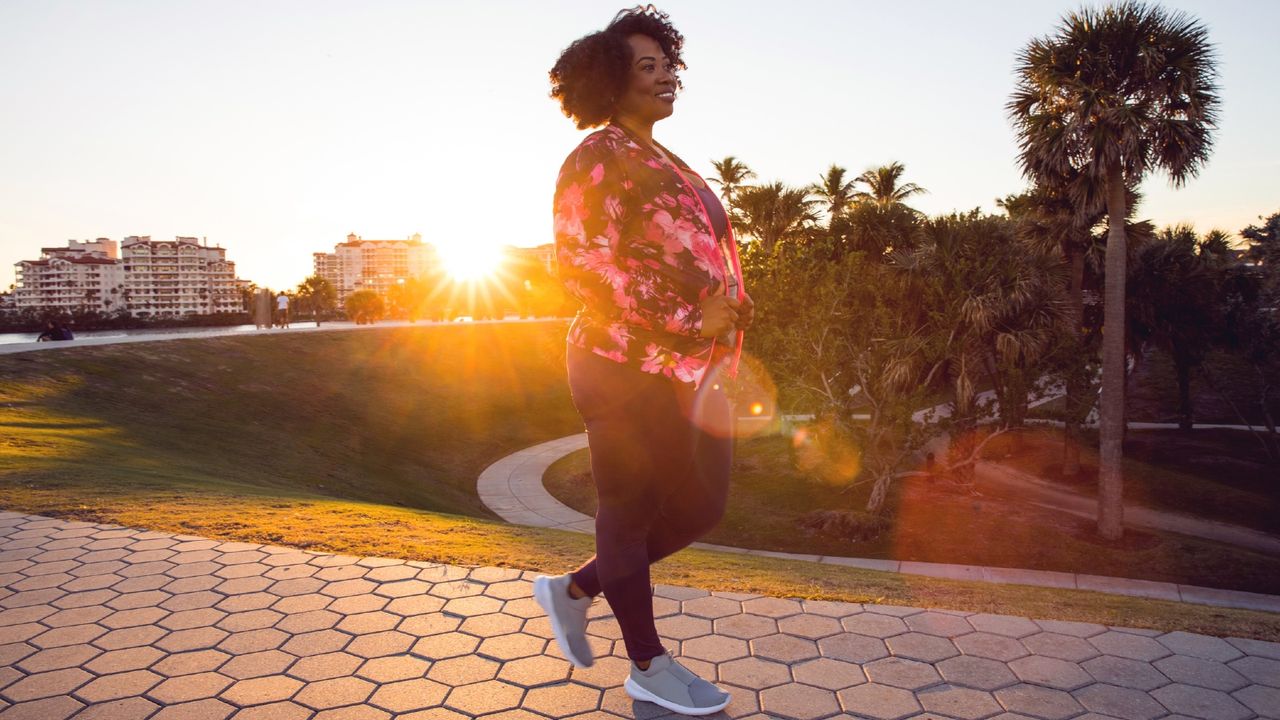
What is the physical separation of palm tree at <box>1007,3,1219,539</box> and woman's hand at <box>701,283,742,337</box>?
52.1 ft

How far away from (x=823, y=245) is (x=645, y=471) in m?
14.7

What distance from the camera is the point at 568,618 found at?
263 cm

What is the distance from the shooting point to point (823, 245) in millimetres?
16047

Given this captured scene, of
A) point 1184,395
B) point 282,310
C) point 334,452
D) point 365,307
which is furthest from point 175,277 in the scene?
point 1184,395

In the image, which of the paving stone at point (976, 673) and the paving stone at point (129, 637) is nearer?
the paving stone at point (976, 673)

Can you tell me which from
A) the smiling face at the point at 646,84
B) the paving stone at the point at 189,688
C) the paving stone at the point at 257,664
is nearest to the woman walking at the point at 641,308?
the smiling face at the point at 646,84

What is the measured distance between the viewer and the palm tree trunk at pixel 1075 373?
15688mm

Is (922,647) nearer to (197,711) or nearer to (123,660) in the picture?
(197,711)

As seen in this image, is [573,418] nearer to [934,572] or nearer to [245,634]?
[934,572]

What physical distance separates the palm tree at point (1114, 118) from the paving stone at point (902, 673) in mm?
14983

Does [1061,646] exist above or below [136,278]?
below

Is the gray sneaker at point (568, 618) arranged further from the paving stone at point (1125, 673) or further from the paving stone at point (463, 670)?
the paving stone at point (1125, 673)

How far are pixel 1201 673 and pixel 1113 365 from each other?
14639mm

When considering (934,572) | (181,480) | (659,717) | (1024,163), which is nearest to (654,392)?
(659,717)
